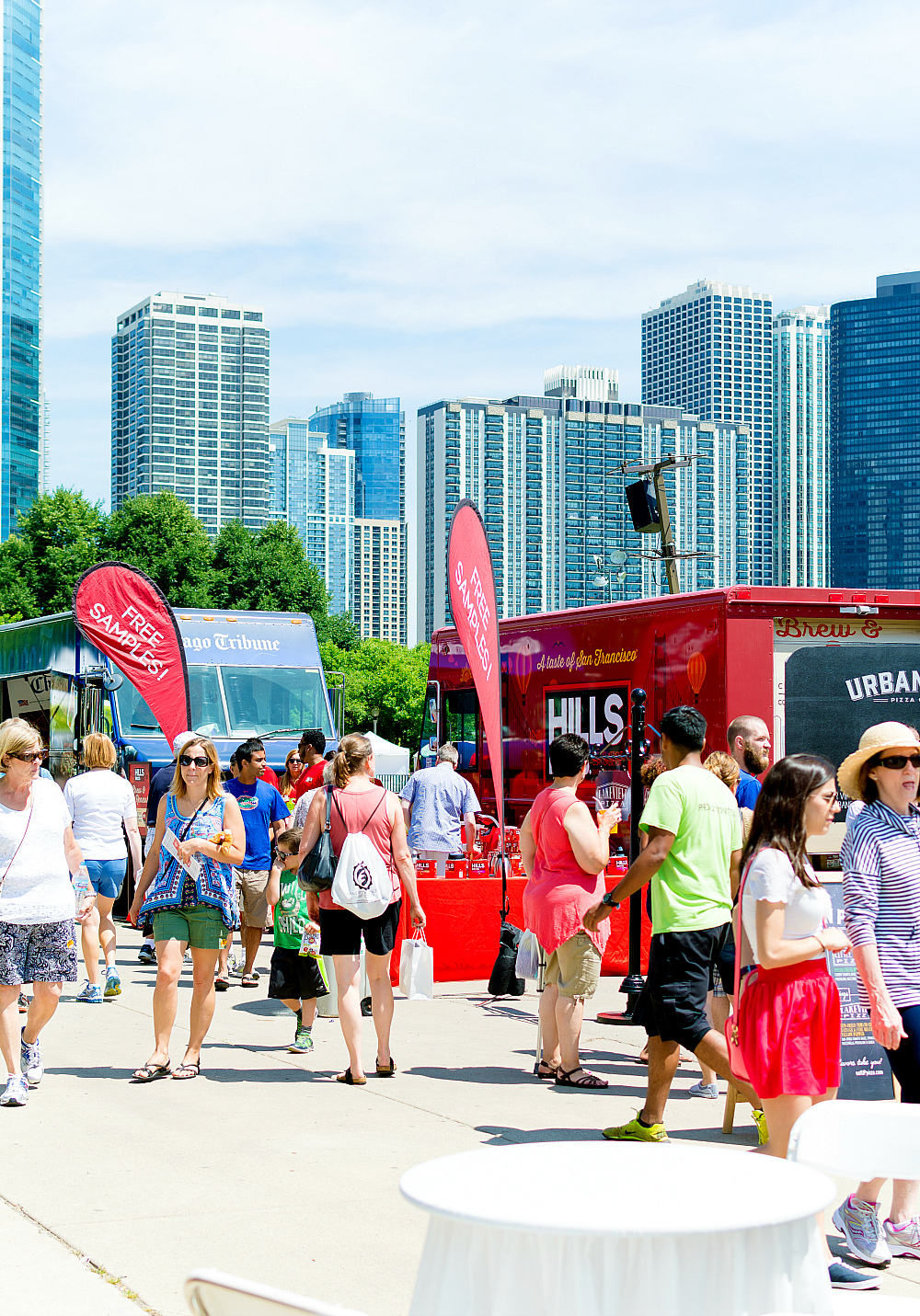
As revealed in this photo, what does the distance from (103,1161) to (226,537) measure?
1624 inches

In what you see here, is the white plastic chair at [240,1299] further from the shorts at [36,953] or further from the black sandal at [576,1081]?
the black sandal at [576,1081]

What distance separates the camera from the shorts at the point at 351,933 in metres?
7.85

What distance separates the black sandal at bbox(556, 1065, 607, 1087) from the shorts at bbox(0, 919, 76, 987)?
2.62 meters

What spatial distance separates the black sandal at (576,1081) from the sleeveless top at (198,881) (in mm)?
1940

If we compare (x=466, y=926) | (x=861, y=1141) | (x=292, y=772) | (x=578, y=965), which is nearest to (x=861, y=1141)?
(x=861, y=1141)

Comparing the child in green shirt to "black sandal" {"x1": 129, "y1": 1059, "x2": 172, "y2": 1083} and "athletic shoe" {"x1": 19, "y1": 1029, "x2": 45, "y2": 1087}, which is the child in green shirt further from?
"athletic shoe" {"x1": 19, "y1": 1029, "x2": 45, "y2": 1087}

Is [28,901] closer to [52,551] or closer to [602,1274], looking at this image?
[602,1274]

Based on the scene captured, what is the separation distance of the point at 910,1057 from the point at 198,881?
415cm

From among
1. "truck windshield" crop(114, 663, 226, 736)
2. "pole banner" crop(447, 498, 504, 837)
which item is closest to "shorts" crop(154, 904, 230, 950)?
"pole banner" crop(447, 498, 504, 837)

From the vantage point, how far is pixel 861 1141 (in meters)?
3.40

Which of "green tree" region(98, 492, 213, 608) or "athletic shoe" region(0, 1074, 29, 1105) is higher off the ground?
"green tree" region(98, 492, 213, 608)

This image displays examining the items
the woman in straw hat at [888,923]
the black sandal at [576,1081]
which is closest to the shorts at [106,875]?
the black sandal at [576,1081]

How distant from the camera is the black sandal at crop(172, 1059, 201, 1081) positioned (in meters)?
7.92

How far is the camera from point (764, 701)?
38.1ft
